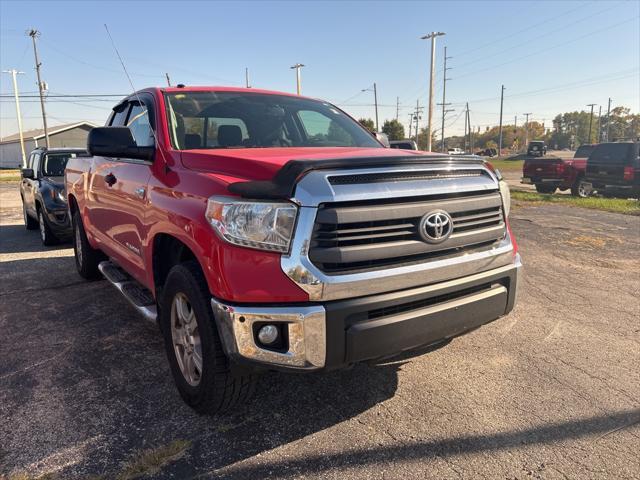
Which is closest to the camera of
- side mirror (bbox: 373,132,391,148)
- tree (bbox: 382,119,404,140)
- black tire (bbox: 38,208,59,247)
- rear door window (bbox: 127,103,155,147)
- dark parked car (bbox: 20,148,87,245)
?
rear door window (bbox: 127,103,155,147)

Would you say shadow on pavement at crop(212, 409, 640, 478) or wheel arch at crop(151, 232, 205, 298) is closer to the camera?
shadow on pavement at crop(212, 409, 640, 478)

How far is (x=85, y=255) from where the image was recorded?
561cm

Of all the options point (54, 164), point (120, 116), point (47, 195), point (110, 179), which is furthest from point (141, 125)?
point (54, 164)

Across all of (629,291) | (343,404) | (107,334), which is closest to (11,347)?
(107,334)

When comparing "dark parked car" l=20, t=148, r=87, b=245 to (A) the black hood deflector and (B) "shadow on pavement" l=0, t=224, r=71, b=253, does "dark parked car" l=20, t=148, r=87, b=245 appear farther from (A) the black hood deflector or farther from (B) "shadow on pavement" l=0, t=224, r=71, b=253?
(A) the black hood deflector

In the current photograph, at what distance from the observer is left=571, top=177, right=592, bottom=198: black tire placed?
17.0m

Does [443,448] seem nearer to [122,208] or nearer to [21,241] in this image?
[122,208]

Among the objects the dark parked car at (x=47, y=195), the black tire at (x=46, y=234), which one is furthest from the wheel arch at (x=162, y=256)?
the black tire at (x=46, y=234)

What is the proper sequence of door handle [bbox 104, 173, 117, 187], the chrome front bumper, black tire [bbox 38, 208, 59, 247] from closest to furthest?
1. the chrome front bumper
2. door handle [bbox 104, 173, 117, 187]
3. black tire [bbox 38, 208, 59, 247]

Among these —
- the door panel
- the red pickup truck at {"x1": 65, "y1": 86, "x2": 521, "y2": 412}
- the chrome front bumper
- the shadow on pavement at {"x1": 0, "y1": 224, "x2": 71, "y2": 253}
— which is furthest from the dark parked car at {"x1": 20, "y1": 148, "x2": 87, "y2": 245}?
the chrome front bumper

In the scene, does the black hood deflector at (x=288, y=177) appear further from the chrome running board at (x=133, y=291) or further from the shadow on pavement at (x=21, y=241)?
the shadow on pavement at (x=21, y=241)

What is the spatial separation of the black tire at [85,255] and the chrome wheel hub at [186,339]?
9.83ft

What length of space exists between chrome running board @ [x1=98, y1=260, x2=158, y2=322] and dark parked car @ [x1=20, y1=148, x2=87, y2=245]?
3.03m

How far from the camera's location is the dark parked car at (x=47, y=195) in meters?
7.81
